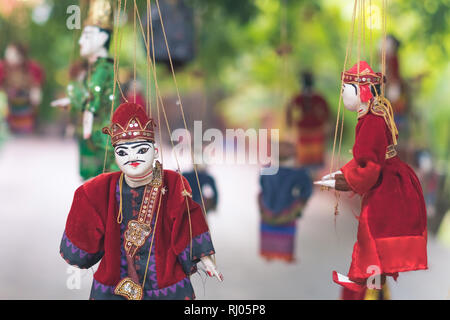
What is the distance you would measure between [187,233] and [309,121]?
8.02ft

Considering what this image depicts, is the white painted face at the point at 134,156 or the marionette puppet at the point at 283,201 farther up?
the white painted face at the point at 134,156

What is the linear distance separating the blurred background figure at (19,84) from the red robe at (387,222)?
2854 millimetres

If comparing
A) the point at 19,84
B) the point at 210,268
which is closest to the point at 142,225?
the point at 210,268

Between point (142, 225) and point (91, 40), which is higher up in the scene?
point (91, 40)

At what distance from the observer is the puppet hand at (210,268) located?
1.64 m

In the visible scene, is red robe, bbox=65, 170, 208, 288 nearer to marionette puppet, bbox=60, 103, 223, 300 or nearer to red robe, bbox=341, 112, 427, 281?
marionette puppet, bbox=60, 103, 223, 300

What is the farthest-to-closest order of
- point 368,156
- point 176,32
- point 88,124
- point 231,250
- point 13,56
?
point 231,250, point 13,56, point 176,32, point 88,124, point 368,156

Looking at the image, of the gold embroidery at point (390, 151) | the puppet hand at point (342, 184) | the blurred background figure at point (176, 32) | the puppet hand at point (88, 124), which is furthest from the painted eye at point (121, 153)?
the blurred background figure at point (176, 32)

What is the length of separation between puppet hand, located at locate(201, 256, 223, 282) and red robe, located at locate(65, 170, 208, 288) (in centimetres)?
8

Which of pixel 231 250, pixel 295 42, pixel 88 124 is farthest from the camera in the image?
pixel 295 42

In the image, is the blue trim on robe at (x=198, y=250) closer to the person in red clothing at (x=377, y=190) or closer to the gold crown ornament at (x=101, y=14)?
the person in red clothing at (x=377, y=190)

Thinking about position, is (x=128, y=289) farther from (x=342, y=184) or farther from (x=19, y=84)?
(x=19, y=84)

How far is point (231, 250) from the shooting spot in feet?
14.4
